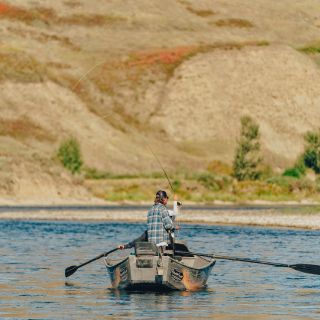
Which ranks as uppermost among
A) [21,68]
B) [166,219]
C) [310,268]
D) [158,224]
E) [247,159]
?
[21,68]

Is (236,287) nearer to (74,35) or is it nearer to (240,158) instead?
(240,158)

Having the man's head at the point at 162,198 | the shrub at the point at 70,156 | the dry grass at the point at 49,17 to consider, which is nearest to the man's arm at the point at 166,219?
the man's head at the point at 162,198

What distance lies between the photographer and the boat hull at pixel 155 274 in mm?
33938

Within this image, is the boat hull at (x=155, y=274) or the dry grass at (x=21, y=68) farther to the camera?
the dry grass at (x=21, y=68)

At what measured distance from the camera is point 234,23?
184 meters

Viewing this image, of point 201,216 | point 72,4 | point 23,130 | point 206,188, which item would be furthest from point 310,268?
point 72,4

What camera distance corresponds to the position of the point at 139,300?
33.1 metres

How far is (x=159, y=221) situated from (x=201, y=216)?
152 ft

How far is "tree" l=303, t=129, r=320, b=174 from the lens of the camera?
416ft

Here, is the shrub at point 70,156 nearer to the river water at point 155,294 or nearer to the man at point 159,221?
the river water at point 155,294

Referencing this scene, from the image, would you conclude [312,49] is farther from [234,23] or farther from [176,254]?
[176,254]

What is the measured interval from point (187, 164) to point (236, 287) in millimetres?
100114

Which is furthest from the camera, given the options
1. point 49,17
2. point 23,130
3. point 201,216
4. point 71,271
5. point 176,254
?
point 49,17

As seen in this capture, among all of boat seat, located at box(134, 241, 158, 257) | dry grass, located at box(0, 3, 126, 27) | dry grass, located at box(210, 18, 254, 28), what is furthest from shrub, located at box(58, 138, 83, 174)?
boat seat, located at box(134, 241, 158, 257)
